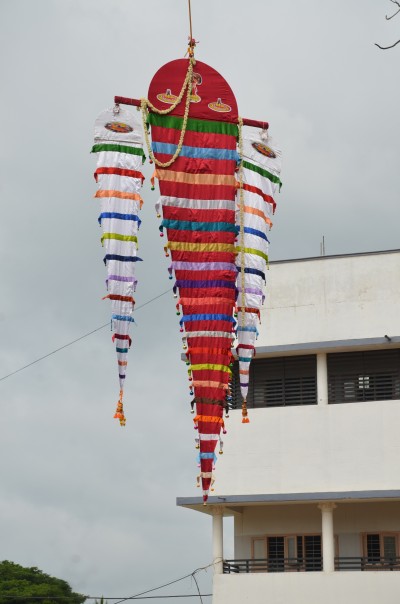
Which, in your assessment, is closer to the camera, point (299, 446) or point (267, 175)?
point (267, 175)

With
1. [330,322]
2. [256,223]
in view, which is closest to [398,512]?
[330,322]

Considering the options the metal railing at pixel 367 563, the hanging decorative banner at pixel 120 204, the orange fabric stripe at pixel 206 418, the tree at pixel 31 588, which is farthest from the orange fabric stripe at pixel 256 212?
the tree at pixel 31 588

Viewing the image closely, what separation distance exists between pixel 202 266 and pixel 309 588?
9.94 metres

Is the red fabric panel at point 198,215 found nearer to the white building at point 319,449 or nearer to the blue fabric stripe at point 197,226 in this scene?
the blue fabric stripe at point 197,226

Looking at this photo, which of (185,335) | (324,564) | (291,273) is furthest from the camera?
(291,273)

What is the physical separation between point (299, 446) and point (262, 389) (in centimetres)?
212

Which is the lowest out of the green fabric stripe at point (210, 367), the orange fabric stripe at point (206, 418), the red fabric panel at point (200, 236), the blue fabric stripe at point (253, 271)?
the orange fabric stripe at point (206, 418)

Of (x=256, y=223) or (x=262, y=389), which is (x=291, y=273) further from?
(x=256, y=223)

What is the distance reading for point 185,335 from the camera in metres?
17.7

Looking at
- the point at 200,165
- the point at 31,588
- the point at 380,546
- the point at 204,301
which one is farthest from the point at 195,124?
the point at 31,588

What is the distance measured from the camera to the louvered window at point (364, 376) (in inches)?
1032

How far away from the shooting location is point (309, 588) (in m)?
24.7

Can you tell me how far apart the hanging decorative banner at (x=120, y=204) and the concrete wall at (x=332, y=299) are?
943cm

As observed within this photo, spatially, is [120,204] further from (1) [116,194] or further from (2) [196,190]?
Result: (2) [196,190]
